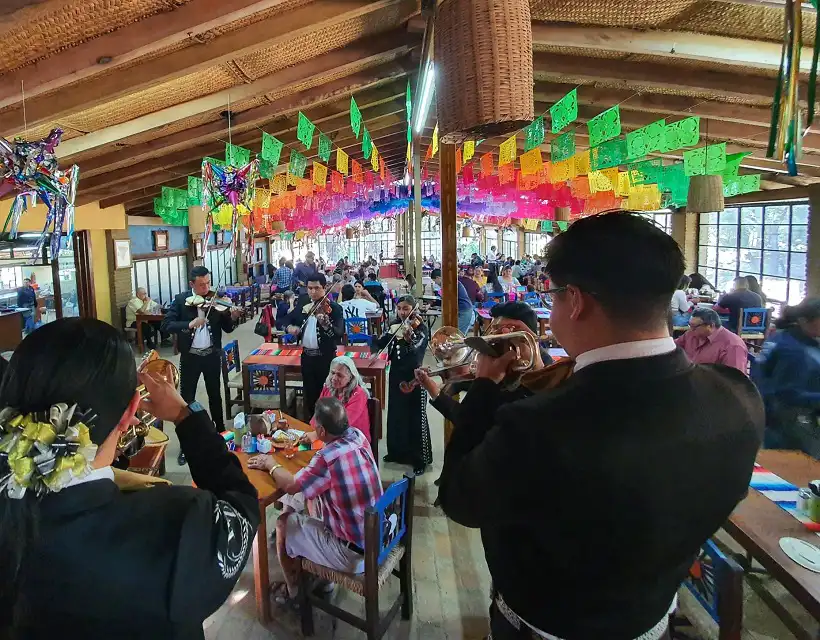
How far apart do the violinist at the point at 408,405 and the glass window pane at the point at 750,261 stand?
8.50m

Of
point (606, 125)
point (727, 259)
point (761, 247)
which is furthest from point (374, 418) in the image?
point (727, 259)

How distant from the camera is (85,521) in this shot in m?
0.88

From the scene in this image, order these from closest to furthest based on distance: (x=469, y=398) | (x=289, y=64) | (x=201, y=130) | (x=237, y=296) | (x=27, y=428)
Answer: (x=27, y=428) → (x=469, y=398) → (x=289, y=64) → (x=201, y=130) → (x=237, y=296)

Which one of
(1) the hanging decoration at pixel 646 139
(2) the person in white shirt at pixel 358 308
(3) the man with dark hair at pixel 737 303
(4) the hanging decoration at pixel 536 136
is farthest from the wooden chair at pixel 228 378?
(3) the man with dark hair at pixel 737 303

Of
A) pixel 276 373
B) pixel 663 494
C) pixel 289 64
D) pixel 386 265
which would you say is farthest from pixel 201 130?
pixel 386 265

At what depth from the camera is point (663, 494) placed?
34.9 inches

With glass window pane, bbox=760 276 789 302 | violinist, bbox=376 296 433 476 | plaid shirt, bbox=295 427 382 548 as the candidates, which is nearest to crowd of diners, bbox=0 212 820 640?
plaid shirt, bbox=295 427 382 548

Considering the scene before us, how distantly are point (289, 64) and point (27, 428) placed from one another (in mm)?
3761

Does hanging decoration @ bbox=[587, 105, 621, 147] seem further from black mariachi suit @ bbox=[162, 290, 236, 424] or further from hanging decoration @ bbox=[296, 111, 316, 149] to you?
black mariachi suit @ bbox=[162, 290, 236, 424]

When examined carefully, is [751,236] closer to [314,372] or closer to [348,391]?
[314,372]

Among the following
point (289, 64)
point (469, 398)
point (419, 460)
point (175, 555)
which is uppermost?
point (289, 64)

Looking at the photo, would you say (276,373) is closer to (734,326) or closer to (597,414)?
(597,414)

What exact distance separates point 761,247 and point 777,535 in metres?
9.53

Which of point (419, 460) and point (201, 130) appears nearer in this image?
point (419, 460)
